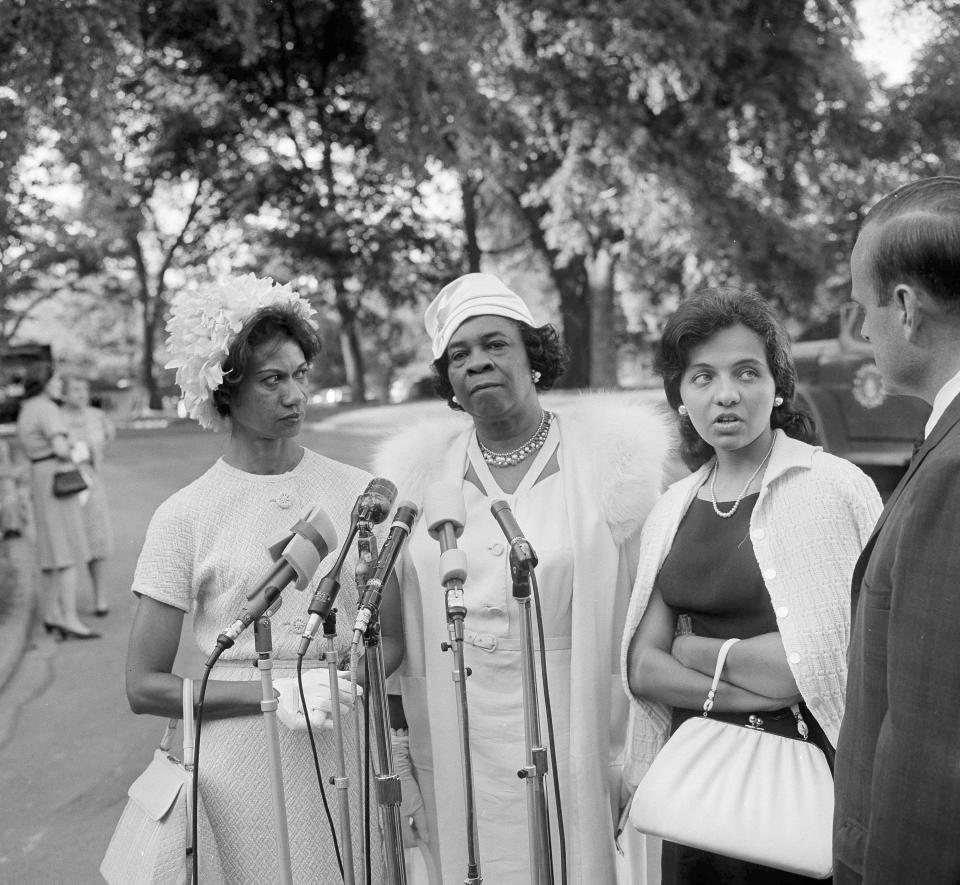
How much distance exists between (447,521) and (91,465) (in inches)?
287

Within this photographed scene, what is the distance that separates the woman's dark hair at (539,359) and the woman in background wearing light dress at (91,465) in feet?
Answer: 20.0

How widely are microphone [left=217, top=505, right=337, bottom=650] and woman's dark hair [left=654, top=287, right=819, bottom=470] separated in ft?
3.39

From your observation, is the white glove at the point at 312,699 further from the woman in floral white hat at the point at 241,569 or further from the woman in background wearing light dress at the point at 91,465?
the woman in background wearing light dress at the point at 91,465

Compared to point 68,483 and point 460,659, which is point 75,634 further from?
point 460,659

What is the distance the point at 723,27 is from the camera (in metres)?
13.8

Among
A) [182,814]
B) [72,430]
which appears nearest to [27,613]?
[72,430]

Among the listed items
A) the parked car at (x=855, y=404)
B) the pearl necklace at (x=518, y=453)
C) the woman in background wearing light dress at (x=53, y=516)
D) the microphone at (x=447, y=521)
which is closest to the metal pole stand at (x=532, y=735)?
the microphone at (x=447, y=521)

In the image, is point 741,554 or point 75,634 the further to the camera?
point 75,634

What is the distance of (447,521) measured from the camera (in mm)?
2191

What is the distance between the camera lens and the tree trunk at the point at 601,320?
17422 millimetres

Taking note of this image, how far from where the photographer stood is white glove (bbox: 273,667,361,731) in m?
2.26

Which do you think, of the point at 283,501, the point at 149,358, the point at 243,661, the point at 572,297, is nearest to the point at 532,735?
the point at 243,661

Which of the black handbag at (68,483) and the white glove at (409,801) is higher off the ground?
the black handbag at (68,483)

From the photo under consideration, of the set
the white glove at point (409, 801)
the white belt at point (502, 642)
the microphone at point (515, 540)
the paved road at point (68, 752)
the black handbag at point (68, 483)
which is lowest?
the paved road at point (68, 752)
